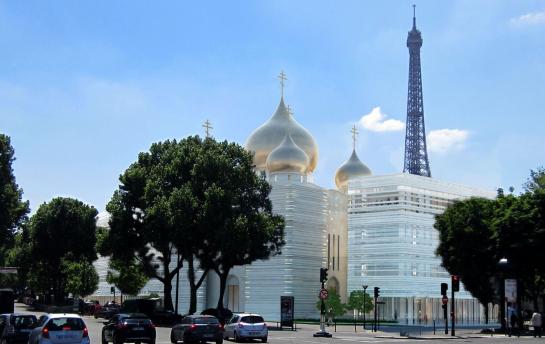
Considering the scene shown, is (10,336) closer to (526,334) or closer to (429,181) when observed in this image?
(526,334)

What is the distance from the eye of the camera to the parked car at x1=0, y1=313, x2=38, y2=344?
27.9 metres

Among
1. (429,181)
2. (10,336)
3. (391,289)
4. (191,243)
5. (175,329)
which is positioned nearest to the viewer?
(10,336)

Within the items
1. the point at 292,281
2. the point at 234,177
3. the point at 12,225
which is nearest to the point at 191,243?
the point at 234,177

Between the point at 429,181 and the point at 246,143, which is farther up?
the point at 246,143

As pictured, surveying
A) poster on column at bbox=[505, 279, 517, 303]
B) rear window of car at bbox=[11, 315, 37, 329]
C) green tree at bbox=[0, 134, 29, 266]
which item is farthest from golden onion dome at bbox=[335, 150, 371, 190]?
rear window of car at bbox=[11, 315, 37, 329]

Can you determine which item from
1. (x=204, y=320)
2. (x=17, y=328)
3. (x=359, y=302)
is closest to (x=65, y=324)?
(x=17, y=328)

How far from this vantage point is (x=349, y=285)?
230 feet

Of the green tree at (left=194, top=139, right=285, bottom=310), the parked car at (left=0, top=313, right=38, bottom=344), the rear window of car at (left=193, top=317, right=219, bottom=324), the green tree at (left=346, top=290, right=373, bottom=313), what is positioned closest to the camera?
the parked car at (left=0, top=313, right=38, bottom=344)

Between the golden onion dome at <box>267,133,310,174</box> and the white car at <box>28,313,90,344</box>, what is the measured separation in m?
50.4

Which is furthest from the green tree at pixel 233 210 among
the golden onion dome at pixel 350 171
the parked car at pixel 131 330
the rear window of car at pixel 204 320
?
the golden onion dome at pixel 350 171

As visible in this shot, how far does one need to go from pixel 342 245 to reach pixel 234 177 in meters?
24.6

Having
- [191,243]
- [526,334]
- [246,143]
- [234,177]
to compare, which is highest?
[246,143]

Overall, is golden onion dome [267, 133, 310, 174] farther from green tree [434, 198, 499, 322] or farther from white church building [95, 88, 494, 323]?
green tree [434, 198, 499, 322]

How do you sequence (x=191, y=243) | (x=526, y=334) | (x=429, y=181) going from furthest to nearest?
(x=429, y=181)
(x=191, y=243)
(x=526, y=334)
